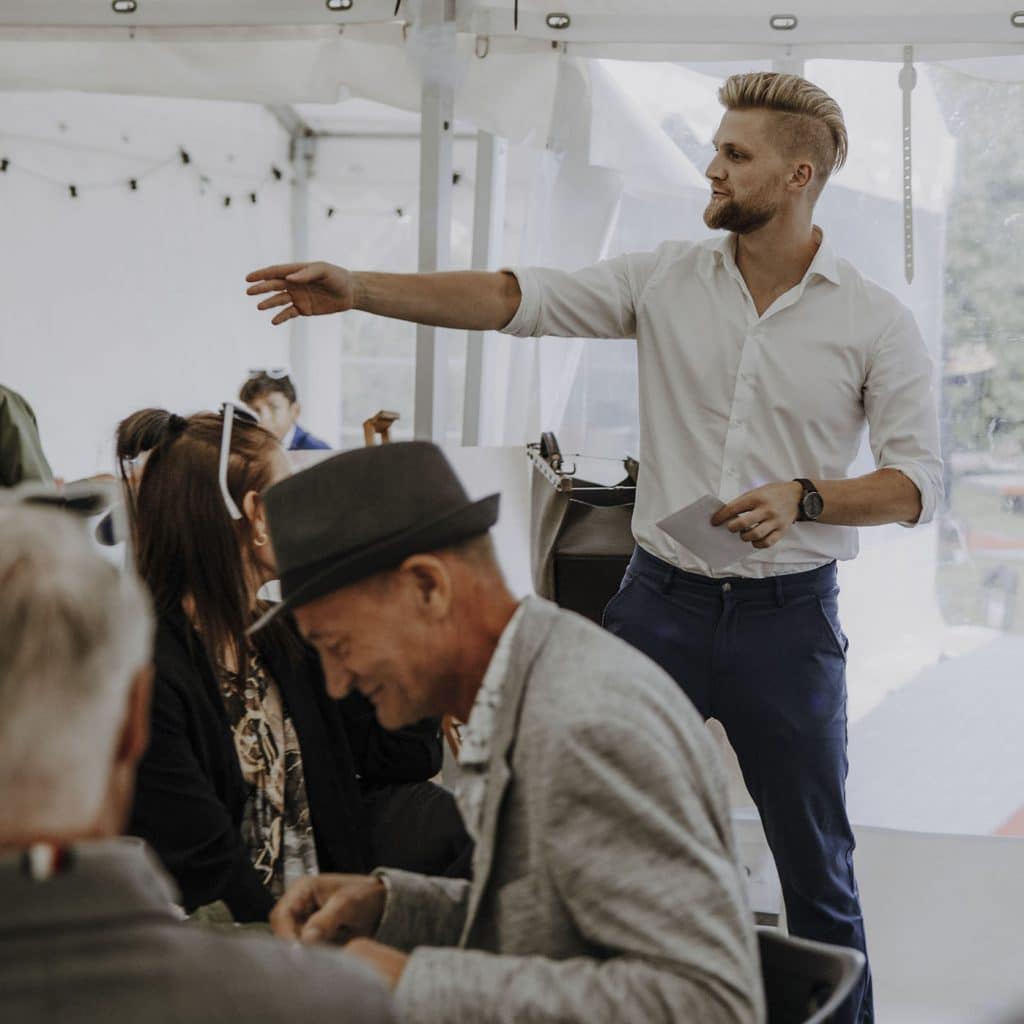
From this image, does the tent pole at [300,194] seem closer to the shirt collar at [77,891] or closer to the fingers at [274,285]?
the fingers at [274,285]

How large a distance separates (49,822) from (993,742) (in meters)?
2.89

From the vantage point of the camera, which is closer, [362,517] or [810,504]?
[362,517]

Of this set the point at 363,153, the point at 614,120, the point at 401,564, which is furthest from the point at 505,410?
the point at 363,153

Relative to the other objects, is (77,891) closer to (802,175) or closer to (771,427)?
(771,427)

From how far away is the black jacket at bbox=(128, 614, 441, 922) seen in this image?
1716 millimetres

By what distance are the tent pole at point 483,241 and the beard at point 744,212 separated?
4.84 feet

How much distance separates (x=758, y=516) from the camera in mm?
2207

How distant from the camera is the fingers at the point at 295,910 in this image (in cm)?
142

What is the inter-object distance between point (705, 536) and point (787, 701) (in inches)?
15.1

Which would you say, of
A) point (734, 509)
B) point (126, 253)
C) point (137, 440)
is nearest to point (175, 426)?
point (137, 440)

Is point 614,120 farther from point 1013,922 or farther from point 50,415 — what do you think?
point 50,415

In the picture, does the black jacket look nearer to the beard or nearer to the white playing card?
the white playing card

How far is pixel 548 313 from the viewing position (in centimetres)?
259

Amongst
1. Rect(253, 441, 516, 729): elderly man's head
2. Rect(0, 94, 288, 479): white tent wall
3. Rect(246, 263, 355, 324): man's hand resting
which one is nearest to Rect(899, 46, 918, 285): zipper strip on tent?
Rect(246, 263, 355, 324): man's hand resting
